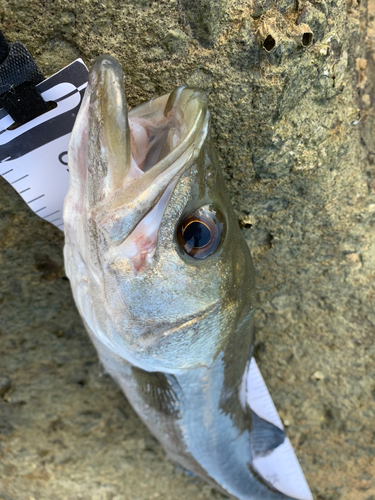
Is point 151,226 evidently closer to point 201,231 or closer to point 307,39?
point 201,231

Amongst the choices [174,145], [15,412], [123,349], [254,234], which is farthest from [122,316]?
[15,412]

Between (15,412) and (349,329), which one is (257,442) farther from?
(15,412)

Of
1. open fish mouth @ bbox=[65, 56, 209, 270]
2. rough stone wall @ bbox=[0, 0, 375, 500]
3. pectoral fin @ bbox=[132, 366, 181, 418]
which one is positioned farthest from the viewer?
pectoral fin @ bbox=[132, 366, 181, 418]

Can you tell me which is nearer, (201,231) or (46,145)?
(201,231)

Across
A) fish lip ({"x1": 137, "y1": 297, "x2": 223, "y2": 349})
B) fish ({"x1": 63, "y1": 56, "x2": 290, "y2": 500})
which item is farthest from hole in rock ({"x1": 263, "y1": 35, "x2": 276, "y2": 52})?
fish lip ({"x1": 137, "y1": 297, "x2": 223, "y2": 349})

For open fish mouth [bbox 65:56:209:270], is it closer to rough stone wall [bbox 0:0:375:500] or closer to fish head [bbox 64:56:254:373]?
fish head [bbox 64:56:254:373]

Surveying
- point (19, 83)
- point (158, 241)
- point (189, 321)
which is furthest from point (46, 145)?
point (189, 321)
